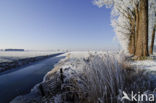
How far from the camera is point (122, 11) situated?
870 centimetres

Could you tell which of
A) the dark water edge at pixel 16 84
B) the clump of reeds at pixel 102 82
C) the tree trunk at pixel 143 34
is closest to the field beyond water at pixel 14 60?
the dark water edge at pixel 16 84

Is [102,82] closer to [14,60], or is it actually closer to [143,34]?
[143,34]

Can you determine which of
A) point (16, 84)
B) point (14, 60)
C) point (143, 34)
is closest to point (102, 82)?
point (16, 84)

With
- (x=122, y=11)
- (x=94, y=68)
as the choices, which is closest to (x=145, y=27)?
(x=94, y=68)

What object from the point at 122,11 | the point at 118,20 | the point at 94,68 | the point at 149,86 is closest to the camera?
the point at 149,86

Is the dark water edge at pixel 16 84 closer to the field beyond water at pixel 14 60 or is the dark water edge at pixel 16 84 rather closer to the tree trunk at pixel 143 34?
the field beyond water at pixel 14 60

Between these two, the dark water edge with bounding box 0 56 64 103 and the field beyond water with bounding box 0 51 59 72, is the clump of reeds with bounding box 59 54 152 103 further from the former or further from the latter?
the field beyond water with bounding box 0 51 59 72

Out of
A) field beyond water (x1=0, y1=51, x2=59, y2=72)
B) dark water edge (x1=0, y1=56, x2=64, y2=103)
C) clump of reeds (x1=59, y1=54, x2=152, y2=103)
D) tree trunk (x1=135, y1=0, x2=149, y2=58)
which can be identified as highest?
tree trunk (x1=135, y1=0, x2=149, y2=58)

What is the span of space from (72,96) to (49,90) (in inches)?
24.9

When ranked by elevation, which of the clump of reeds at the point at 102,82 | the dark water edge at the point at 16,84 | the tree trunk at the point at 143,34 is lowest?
the dark water edge at the point at 16,84

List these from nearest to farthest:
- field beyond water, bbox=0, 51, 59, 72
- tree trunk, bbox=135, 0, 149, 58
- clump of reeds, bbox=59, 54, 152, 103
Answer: clump of reeds, bbox=59, 54, 152, 103
tree trunk, bbox=135, 0, 149, 58
field beyond water, bbox=0, 51, 59, 72

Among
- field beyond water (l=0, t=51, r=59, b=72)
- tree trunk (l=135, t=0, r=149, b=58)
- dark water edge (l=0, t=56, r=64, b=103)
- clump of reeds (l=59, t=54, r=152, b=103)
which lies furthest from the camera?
field beyond water (l=0, t=51, r=59, b=72)

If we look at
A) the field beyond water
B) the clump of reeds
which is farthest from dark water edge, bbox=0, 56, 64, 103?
the clump of reeds

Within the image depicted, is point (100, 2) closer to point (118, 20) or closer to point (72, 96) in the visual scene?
point (118, 20)
